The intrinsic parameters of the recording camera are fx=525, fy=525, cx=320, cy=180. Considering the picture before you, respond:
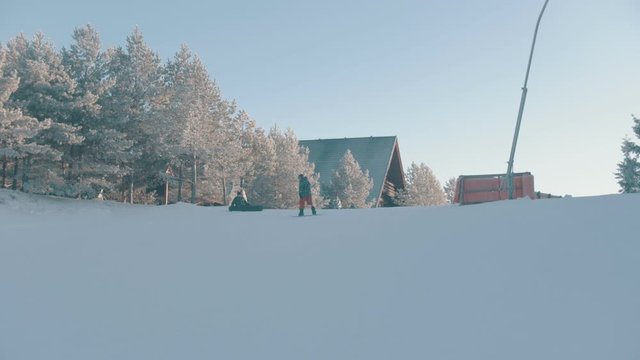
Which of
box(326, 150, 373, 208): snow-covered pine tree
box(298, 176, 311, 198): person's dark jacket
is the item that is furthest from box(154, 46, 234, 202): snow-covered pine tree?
box(298, 176, 311, 198): person's dark jacket

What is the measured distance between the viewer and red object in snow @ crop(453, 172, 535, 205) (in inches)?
794

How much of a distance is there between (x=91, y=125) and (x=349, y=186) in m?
22.4

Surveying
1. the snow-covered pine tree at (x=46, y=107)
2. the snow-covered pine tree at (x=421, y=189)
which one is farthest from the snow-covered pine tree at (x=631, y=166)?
the snow-covered pine tree at (x=46, y=107)

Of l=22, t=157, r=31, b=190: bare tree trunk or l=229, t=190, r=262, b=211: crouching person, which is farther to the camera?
l=22, t=157, r=31, b=190: bare tree trunk

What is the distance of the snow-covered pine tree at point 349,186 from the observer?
4612 cm

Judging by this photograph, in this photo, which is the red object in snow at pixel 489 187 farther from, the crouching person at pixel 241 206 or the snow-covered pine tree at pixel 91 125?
the snow-covered pine tree at pixel 91 125

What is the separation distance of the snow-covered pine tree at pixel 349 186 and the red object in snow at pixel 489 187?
1001 inches

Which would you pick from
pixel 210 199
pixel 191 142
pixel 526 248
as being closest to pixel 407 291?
pixel 526 248

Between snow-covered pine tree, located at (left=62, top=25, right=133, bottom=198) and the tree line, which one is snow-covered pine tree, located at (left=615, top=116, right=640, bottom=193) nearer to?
A: the tree line

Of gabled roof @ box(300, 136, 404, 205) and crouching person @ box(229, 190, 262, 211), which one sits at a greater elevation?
gabled roof @ box(300, 136, 404, 205)

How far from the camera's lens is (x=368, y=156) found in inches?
2276

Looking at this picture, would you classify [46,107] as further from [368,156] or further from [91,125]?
[368,156]

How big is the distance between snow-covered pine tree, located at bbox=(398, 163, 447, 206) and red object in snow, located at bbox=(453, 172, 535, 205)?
3351 centimetres

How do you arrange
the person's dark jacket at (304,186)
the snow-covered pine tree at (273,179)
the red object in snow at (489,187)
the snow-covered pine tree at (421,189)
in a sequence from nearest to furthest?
the person's dark jacket at (304,186)
the red object in snow at (489,187)
the snow-covered pine tree at (273,179)
the snow-covered pine tree at (421,189)
